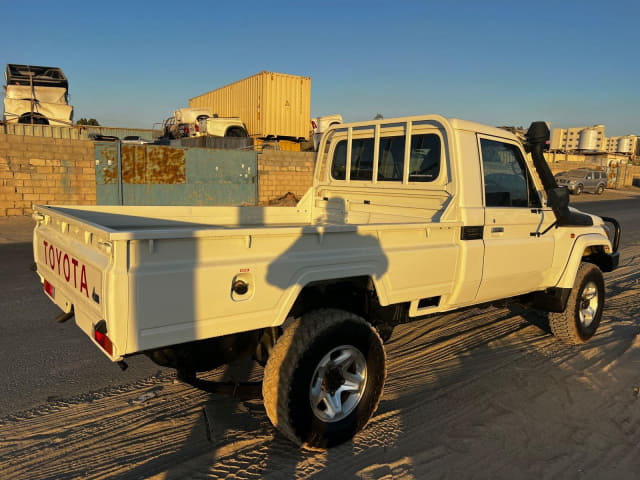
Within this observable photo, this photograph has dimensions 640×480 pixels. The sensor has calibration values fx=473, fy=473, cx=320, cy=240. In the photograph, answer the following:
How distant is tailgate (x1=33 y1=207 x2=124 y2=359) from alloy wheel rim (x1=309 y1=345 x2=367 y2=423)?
3.99ft

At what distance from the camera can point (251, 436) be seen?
9.84ft

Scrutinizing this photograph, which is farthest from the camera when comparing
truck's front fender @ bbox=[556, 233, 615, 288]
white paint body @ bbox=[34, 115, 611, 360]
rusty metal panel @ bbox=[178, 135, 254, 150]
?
rusty metal panel @ bbox=[178, 135, 254, 150]

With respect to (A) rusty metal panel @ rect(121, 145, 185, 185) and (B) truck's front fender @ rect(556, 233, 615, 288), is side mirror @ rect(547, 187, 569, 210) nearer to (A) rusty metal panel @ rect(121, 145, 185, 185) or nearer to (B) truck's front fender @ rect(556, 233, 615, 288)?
(B) truck's front fender @ rect(556, 233, 615, 288)

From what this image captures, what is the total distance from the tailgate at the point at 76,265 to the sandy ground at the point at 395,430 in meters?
0.78

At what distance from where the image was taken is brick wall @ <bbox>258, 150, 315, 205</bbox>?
16688 millimetres

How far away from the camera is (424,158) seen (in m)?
4.00

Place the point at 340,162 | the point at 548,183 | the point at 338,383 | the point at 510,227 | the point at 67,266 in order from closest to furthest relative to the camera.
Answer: the point at 67,266 < the point at 338,383 < the point at 510,227 < the point at 548,183 < the point at 340,162

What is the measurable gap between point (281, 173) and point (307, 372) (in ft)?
48.7

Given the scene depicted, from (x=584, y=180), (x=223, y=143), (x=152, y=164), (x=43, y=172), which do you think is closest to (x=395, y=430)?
(x=152, y=164)

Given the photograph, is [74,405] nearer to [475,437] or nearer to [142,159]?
[475,437]

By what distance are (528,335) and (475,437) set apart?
93.4 inches

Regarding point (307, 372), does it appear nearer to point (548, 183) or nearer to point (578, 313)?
point (548, 183)

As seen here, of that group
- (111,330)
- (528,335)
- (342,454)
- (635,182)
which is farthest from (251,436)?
(635,182)

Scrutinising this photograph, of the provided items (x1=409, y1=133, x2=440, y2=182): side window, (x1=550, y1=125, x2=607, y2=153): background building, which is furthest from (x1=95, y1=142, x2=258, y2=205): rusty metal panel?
(x1=550, y1=125, x2=607, y2=153): background building
